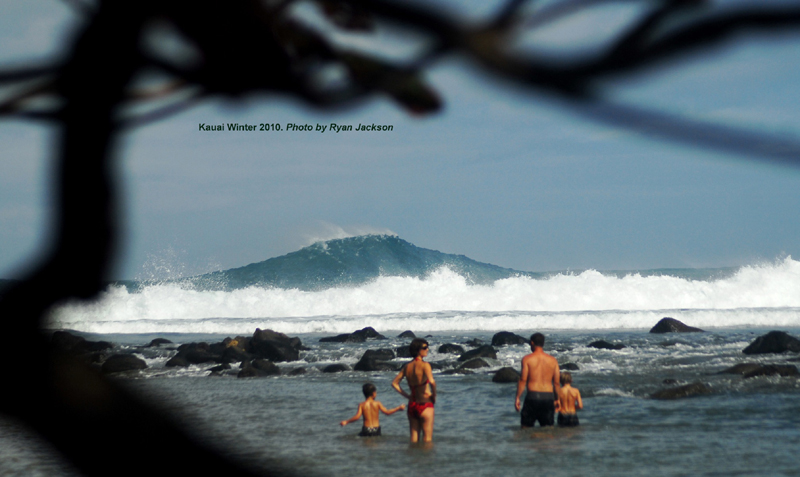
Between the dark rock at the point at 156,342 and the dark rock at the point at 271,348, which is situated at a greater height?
the dark rock at the point at 271,348

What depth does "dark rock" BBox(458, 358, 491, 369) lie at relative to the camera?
1530 centimetres

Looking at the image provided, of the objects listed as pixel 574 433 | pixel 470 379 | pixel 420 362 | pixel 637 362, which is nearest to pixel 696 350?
pixel 637 362

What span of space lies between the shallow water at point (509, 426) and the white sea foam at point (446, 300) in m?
16.9

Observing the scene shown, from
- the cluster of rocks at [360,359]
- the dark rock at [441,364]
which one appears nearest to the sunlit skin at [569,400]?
the cluster of rocks at [360,359]

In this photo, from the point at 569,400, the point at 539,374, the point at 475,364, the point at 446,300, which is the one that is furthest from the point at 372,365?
the point at 446,300

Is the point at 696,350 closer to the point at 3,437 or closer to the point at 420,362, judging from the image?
the point at 420,362

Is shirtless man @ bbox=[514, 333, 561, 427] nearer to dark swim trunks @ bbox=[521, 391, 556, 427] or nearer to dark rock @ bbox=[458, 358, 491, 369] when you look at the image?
dark swim trunks @ bbox=[521, 391, 556, 427]

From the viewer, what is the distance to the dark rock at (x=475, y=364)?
1530cm

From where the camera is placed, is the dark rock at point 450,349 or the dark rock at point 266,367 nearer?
the dark rock at point 266,367

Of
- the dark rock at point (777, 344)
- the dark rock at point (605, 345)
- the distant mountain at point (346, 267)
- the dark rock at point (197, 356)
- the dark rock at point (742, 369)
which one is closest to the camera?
the dark rock at point (742, 369)

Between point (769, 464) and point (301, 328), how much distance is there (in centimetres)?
2407

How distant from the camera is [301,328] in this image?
29969 millimetres

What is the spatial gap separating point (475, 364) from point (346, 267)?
1610 inches

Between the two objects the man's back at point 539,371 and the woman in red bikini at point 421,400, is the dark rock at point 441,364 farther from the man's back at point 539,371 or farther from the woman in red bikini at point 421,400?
the woman in red bikini at point 421,400
